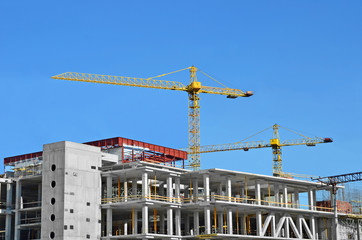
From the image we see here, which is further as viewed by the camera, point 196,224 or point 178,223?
point 196,224

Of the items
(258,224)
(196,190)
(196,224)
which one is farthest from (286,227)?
(196,190)

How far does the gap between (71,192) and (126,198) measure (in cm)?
787

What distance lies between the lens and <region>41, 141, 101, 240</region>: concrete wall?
8419 cm

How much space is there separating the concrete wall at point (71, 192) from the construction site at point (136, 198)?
0.14 m

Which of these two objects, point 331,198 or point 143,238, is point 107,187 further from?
point 331,198

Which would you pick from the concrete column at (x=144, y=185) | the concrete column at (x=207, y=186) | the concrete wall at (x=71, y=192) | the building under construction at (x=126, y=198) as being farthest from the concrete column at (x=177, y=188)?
the concrete wall at (x=71, y=192)

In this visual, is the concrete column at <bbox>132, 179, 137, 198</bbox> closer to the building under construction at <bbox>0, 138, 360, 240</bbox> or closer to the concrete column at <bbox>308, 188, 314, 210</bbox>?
the building under construction at <bbox>0, 138, 360, 240</bbox>

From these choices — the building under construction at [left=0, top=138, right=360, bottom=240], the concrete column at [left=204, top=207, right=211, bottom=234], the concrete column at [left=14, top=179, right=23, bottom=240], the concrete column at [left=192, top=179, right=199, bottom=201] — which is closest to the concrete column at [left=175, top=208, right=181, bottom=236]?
the building under construction at [left=0, top=138, right=360, bottom=240]

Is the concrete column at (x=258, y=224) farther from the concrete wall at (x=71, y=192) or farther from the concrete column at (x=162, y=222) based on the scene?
the concrete wall at (x=71, y=192)

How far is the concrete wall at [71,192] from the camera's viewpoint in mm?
84188

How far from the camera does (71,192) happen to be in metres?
85.2

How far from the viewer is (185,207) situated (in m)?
90.6

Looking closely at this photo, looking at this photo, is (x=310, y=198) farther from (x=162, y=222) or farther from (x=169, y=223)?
(x=169, y=223)

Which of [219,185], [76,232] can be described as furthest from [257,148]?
[76,232]
